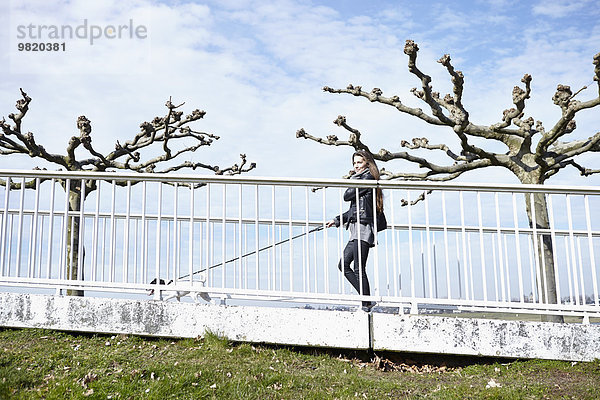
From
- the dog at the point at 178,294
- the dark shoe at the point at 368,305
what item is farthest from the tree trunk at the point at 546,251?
the dog at the point at 178,294

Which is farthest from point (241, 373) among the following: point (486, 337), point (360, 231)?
point (486, 337)

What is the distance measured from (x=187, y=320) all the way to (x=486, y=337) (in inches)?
131

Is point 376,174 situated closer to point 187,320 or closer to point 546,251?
point 187,320

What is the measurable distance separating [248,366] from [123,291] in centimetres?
188

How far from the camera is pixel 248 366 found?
226 inches

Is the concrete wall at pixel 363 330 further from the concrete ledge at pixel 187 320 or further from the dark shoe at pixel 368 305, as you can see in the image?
the dark shoe at pixel 368 305

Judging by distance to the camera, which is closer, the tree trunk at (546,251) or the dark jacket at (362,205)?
the dark jacket at (362,205)

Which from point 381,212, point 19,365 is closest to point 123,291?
point 19,365

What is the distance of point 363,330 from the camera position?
629 cm

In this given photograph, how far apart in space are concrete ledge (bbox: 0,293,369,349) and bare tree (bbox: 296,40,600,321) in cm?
479

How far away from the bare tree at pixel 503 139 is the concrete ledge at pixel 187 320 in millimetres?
4794

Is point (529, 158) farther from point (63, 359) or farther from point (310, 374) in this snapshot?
point (63, 359)

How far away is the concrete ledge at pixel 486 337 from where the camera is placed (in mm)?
6301

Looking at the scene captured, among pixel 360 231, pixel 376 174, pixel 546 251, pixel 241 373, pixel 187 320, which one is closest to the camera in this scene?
pixel 241 373
